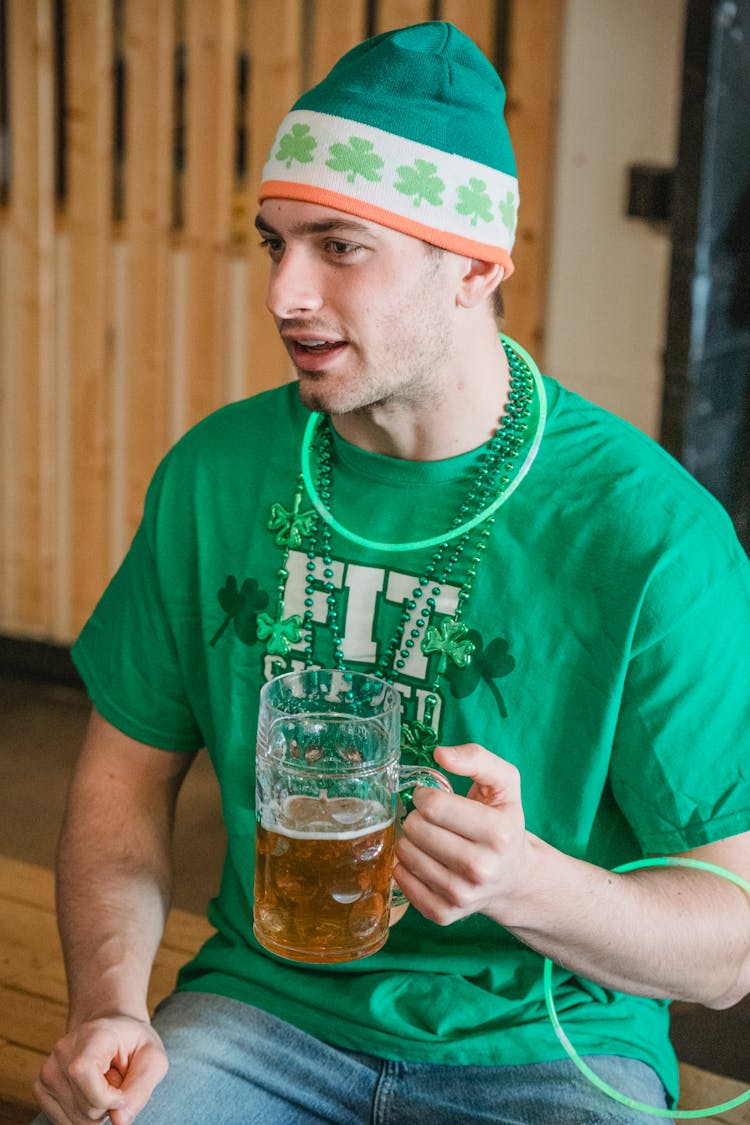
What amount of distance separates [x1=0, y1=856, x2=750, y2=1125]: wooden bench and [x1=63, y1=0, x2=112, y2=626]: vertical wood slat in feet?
5.85

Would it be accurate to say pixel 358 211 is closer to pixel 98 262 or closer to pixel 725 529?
pixel 725 529

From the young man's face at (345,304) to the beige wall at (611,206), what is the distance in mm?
1791

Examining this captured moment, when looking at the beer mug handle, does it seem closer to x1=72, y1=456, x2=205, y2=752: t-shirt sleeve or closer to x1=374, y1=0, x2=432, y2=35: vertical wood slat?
x1=72, y1=456, x2=205, y2=752: t-shirt sleeve

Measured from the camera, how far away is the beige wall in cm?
324

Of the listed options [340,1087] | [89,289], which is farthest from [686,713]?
[89,289]

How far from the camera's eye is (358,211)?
1548 millimetres

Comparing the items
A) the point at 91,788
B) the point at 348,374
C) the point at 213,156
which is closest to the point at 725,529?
the point at 348,374

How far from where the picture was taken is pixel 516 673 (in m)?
1.52

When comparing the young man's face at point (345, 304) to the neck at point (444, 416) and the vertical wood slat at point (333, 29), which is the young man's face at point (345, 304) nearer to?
the neck at point (444, 416)

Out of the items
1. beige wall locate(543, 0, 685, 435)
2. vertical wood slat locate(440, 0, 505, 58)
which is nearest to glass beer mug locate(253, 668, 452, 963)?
beige wall locate(543, 0, 685, 435)

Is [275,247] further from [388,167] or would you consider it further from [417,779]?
[417,779]

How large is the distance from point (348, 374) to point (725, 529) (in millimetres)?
453

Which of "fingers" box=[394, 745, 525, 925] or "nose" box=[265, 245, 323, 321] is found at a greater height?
"nose" box=[265, 245, 323, 321]

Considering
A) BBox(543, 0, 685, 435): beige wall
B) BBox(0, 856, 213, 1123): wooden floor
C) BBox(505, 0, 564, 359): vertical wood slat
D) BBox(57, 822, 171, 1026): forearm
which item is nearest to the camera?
BBox(57, 822, 171, 1026): forearm
